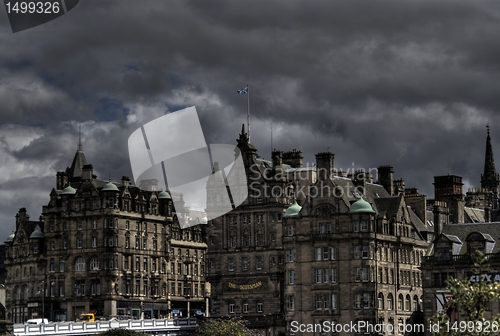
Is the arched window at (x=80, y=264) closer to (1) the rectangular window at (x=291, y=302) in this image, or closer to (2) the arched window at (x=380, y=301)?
(1) the rectangular window at (x=291, y=302)

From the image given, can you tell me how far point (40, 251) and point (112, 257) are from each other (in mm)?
13839

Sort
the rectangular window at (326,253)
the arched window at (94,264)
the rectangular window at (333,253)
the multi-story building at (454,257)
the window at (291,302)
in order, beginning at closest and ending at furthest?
1. the multi-story building at (454,257)
2. the rectangular window at (333,253)
3. the rectangular window at (326,253)
4. the window at (291,302)
5. the arched window at (94,264)

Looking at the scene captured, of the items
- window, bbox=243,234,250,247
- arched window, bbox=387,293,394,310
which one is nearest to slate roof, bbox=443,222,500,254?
arched window, bbox=387,293,394,310

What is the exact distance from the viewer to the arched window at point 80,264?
15700cm

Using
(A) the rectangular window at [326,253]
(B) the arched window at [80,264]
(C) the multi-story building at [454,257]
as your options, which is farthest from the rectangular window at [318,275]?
(B) the arched window at [80,264]

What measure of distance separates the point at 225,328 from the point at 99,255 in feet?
108

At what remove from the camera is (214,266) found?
143 m

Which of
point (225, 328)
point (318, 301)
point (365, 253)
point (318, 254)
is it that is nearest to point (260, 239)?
point (318, 254)

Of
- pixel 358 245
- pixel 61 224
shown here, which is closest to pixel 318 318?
pixel 358 245

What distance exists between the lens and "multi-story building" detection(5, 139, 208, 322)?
155 m

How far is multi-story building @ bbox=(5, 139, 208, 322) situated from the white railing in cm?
1842

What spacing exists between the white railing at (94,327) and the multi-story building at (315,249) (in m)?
7.62

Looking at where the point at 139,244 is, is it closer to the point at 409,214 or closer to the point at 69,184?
the point at 69,184

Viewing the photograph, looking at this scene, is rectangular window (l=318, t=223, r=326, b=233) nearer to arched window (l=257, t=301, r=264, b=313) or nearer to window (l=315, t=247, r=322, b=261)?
window (l=315, t=247, r=322, b=261)
